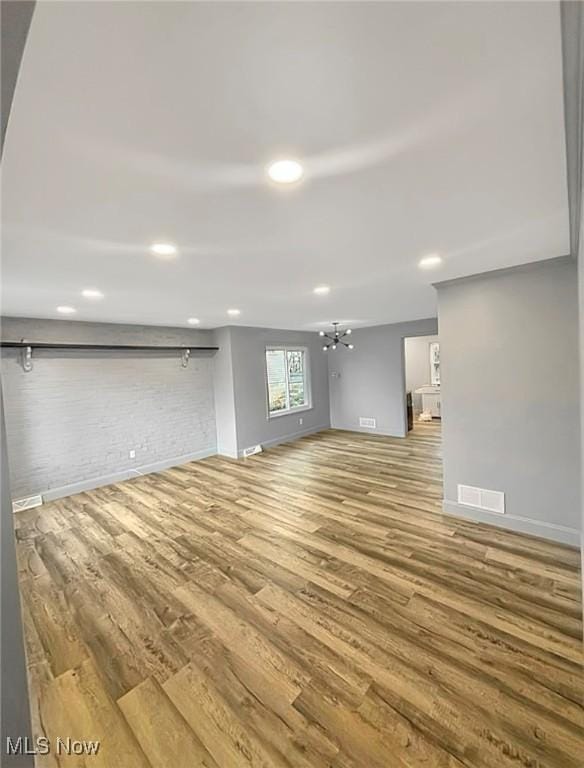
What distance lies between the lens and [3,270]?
2199 mm

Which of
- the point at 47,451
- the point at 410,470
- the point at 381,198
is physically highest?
the point at 381,198

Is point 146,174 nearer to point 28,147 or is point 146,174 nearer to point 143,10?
point 28,147

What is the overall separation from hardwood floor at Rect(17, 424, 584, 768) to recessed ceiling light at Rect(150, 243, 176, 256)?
239cm

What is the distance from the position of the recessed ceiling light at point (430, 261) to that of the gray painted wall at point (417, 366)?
22.8ft

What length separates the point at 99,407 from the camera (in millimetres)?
4637

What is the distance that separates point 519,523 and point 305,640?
224 centimetres

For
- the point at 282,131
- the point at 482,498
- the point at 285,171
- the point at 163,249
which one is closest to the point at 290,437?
the point at 482,498

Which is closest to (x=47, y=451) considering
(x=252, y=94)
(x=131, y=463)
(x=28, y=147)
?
(x=131, y=463)

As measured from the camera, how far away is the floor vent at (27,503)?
3.92 m

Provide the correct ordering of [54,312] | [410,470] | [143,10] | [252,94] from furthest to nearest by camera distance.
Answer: [410,470], [54,312], [252,94], [143,10]

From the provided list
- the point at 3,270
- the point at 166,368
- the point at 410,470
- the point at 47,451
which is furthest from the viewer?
the point at 166,368

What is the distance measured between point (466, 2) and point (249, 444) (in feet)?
18.8

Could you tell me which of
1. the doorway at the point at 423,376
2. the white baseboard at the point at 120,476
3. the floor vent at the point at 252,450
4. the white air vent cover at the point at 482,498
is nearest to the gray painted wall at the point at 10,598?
the white air vent cover at the point at 482,498

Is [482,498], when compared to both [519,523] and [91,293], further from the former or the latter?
[91,293]
